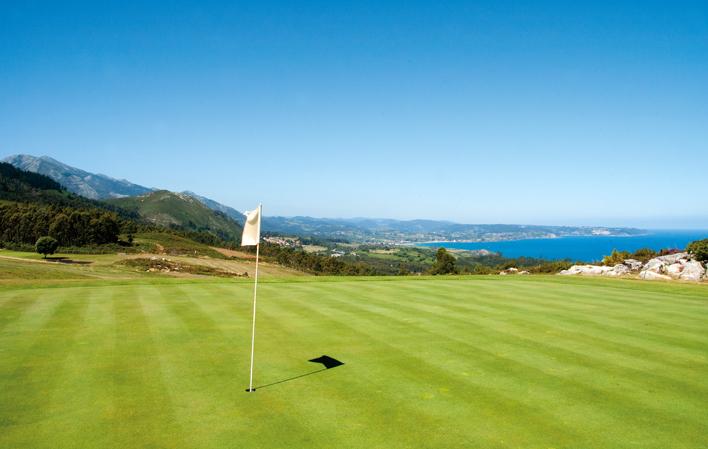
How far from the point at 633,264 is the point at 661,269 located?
4024 mm

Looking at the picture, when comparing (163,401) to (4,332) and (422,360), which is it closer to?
(422,360)

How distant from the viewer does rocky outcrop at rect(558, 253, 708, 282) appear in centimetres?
2707

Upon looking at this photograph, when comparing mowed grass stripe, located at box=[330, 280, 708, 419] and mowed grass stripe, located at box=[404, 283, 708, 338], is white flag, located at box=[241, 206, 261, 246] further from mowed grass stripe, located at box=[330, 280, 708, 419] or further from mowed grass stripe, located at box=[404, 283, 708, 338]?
mowed grass stripe, located at box=[404, 283, 708, 338]

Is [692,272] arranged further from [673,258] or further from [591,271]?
[591,271]

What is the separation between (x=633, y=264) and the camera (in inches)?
1305

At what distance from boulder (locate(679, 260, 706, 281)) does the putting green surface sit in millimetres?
15433

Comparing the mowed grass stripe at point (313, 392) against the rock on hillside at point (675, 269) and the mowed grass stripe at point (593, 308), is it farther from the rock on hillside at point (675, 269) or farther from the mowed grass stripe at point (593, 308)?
the rock on hillside at point (675, 269)

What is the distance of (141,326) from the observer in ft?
35.7

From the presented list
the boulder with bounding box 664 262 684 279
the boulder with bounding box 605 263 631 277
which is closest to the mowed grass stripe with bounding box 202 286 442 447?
the boulder with bounding box 664 262 684 279

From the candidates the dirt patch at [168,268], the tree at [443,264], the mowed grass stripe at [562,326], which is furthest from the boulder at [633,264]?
the dirt patch at [168,268]

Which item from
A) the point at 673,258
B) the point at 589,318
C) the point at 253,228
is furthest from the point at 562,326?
the point at 673,258

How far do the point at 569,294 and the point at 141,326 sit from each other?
1583cm

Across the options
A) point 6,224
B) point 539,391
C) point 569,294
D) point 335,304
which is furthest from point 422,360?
point 6,224

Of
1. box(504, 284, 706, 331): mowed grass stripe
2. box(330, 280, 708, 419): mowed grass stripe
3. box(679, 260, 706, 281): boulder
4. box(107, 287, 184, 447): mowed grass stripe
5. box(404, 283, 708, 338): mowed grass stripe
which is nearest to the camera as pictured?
box(107, 287, 184, 447): mowed grass stripe
